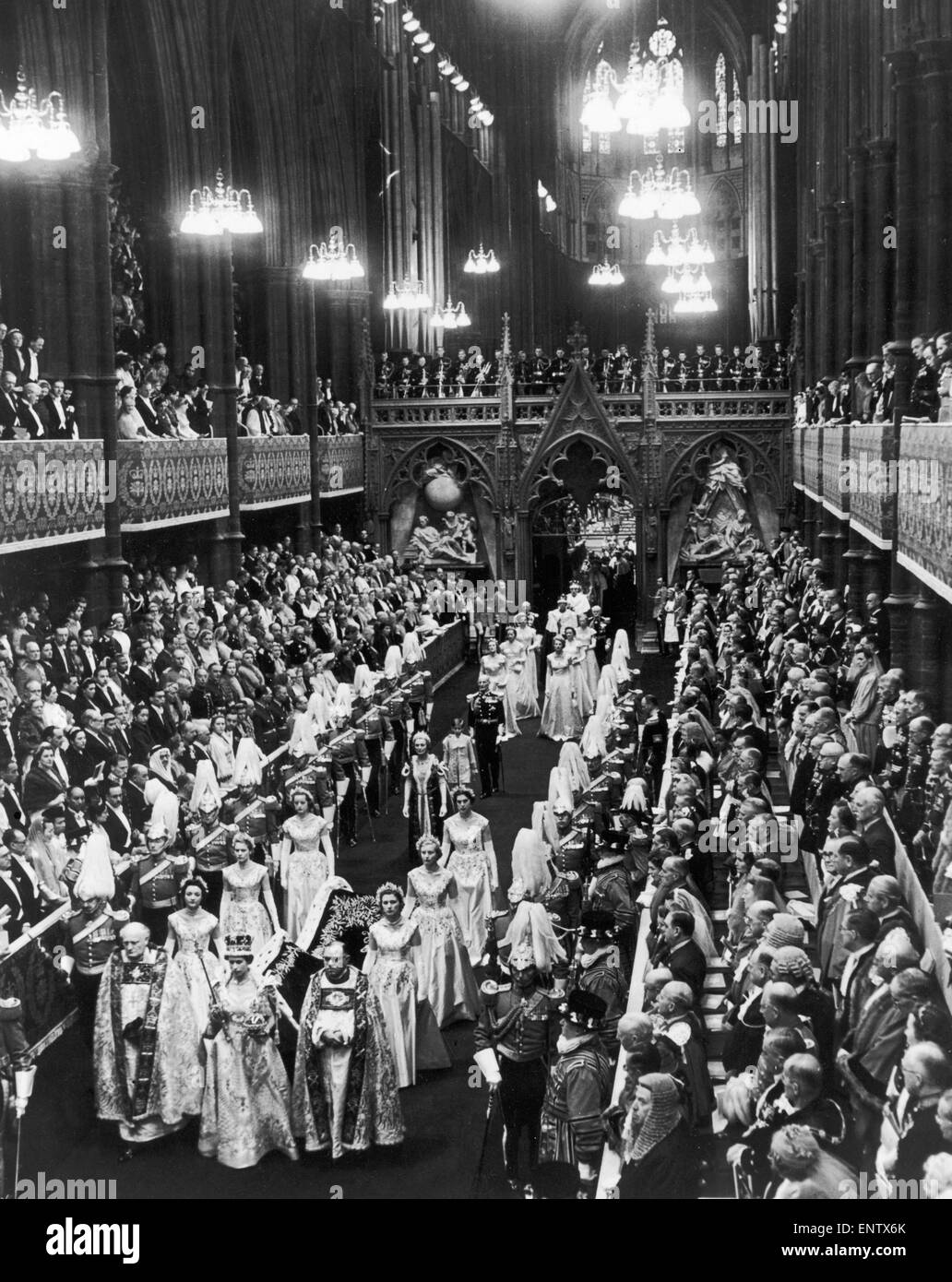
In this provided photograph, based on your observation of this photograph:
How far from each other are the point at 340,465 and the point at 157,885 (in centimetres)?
2432

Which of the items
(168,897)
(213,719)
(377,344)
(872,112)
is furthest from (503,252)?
(168,897)

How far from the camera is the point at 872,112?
75.8ft

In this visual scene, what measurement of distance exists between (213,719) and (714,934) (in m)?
6.86

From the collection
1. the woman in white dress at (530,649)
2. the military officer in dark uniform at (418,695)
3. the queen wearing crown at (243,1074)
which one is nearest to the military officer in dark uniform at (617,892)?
the queen wearing crown at (243,1074)

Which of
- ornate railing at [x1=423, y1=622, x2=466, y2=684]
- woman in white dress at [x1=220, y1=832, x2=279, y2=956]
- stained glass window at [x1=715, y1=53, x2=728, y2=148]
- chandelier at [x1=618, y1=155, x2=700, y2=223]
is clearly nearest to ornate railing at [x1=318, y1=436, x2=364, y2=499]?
ornate railing at [x1=423, y1=622, x2=466, y2=684]

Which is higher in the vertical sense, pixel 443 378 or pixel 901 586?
pixel 443 378

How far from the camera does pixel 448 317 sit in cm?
4369

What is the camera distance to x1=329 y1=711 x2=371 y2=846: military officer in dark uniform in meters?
19.8

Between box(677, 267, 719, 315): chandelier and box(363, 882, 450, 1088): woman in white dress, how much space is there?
34.8 metres

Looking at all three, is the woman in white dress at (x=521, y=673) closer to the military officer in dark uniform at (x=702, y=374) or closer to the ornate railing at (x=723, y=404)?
the ornate railing at (x=723, y=404)

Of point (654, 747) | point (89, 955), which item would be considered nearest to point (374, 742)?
point (654, 747)

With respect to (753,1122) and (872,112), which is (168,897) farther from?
(872,112)

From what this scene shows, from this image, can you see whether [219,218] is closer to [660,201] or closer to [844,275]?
[844,275]

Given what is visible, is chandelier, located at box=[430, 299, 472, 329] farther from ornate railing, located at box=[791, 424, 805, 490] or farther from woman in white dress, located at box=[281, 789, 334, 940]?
woman in white dress, located at box=[281, 789, 334, 940]
